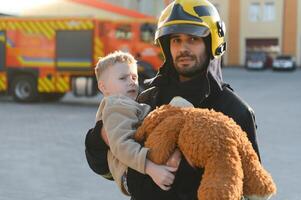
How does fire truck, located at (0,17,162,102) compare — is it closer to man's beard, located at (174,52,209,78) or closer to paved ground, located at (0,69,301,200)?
paved ground, located at (0,69,301,200)

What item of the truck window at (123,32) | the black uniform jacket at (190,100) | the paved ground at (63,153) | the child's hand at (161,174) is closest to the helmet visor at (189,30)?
the black uniform jacket at (190,100)

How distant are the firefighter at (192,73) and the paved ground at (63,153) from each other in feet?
12.7

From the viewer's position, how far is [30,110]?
575 inches

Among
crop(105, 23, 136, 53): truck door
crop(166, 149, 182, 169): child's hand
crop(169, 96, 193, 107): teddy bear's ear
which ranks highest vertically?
crop(105, 23, 136, 53): truck door

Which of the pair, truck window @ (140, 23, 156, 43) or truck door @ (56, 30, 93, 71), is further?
truck door @ (56, 30, 93, 71)

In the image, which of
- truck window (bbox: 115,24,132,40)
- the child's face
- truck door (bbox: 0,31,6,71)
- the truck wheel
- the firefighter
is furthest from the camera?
truck door (bbox: 0,31,6,71)

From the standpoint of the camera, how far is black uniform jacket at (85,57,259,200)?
1880 mm

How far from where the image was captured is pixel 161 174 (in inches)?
72.4

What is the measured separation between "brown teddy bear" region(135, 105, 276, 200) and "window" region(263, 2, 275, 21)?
51.4 meters

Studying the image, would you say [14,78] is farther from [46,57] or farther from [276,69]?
[276,69]

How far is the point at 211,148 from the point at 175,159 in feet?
0.49

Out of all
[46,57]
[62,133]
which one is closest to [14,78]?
[46,57]

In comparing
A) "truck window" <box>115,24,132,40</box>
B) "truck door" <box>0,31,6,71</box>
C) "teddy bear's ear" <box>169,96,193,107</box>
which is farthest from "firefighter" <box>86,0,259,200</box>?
"truck door" <box>0,31,6,71</box>

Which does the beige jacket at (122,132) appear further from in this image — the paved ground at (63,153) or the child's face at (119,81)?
the paved ground at (63,153)
